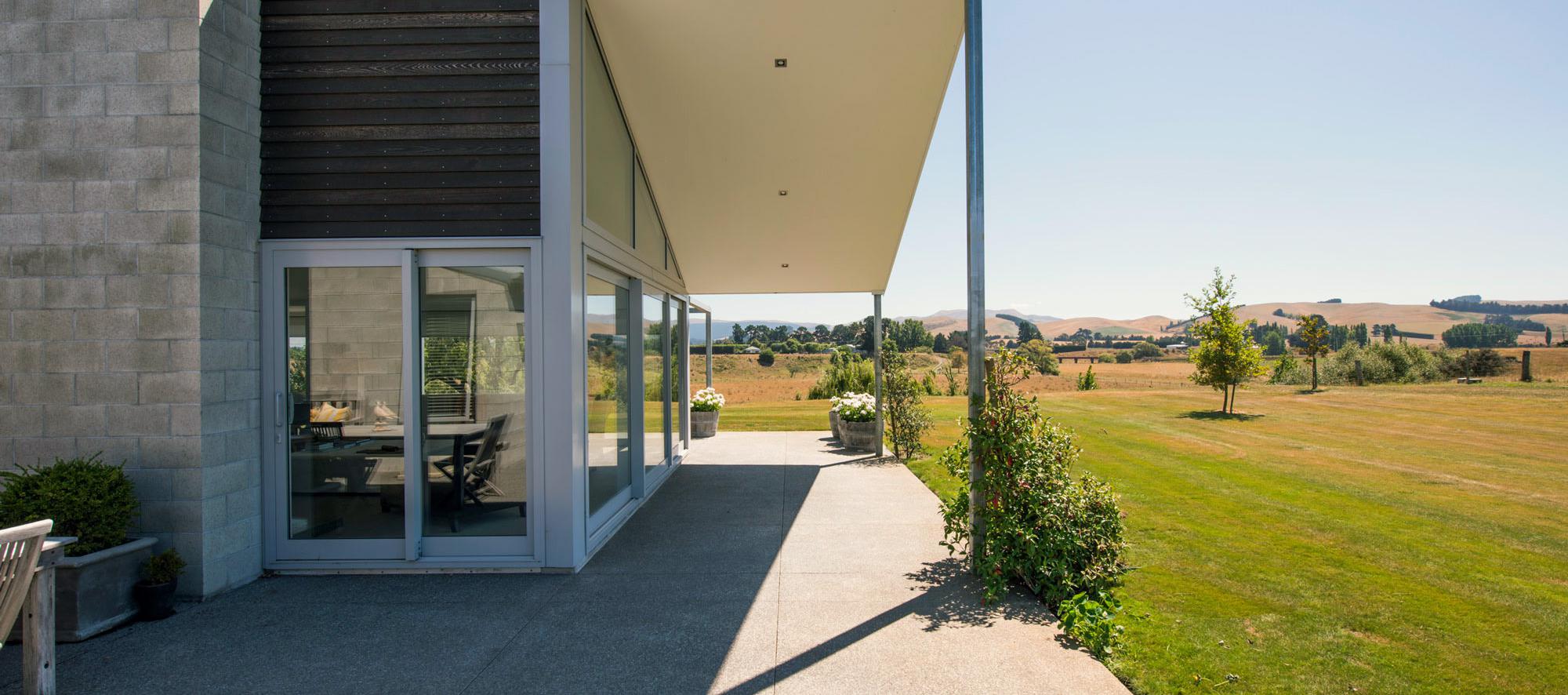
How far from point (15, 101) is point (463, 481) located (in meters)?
3.41

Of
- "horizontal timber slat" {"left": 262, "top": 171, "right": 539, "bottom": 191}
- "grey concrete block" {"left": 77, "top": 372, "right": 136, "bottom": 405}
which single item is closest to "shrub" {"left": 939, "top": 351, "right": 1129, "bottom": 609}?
"horizontal timber slat" {"left": 262, "top": 171, "right": 539, "bottom": 191}

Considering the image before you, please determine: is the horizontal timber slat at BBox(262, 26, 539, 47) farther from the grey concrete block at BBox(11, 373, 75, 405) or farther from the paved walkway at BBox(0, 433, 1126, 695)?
the paved walkway at BBox(0, 433, 1126, 695)

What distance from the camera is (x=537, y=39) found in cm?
452

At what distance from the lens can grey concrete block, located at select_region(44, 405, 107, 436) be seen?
4.00 metres

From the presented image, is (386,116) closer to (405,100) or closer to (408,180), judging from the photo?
(405,100)

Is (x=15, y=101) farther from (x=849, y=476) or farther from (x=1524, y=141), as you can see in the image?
(x=1524, y=141)

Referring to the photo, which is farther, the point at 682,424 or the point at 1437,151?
the point at 682,424

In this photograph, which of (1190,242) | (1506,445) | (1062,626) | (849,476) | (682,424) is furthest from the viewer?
(1190,242)

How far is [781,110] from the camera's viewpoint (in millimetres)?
6246

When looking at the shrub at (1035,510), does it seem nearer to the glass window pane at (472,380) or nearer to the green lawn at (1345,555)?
the green lawn at (1345,555)

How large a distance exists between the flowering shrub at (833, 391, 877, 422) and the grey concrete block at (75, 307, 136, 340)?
27.4ft

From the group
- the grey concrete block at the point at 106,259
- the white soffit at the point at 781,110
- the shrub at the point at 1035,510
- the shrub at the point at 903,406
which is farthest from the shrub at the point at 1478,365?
the grey concrete block at the point at 106,259

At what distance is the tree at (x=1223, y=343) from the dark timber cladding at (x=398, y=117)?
17845 millimetres

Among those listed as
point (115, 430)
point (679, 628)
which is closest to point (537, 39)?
point (115, 430)
